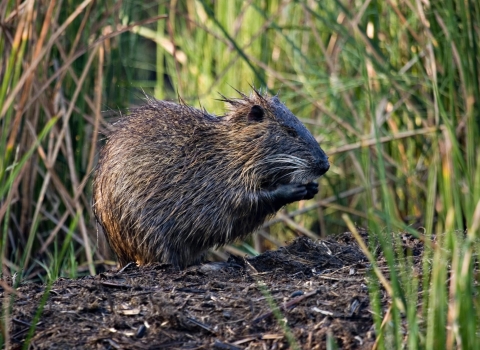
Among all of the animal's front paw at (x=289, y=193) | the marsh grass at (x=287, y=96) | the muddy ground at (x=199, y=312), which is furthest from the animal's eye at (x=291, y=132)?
the muddy ground at (x=199, y=312)

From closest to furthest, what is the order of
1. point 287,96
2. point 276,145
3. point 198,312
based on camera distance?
point 198,312
point 276,145
point 287,96

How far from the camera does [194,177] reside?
414cm

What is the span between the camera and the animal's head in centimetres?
421

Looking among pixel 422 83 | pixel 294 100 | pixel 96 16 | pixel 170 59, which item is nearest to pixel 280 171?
pixel 422 83

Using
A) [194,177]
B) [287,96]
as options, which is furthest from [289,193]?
[287,96]

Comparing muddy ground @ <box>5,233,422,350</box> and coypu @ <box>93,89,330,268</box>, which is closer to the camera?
muddy ground @ <box>5,233,422,350</box>

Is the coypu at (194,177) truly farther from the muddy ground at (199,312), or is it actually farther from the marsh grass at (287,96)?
the muddy ground at (199,312)

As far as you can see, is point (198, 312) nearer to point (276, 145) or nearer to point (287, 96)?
point (276, 145)

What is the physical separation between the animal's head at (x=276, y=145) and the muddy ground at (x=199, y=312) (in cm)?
85

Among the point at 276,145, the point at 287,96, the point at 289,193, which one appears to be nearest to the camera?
the point at 289,193

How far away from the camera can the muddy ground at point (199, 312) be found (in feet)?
→ 8.73

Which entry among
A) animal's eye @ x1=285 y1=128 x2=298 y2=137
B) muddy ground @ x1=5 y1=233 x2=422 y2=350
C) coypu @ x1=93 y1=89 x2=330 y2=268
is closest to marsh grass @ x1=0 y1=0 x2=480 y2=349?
coypu @ x1=93 y1=89 x2=330 y2=268

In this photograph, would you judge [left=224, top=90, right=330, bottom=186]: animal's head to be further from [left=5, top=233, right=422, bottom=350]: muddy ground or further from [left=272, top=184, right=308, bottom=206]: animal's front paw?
[left=5, top=233, right=422, bottom=350]: muddy ground

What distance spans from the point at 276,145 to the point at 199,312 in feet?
5.16
